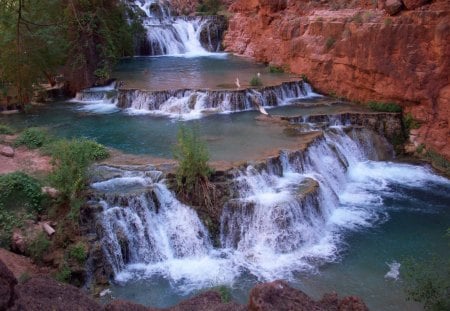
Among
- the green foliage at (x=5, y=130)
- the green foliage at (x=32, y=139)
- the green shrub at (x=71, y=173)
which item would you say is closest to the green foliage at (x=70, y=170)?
the green shrub at (x=71, y=173)

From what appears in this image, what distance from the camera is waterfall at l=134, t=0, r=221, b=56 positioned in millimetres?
22188

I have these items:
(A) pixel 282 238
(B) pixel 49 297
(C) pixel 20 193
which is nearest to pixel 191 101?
(A) pixel 282 238

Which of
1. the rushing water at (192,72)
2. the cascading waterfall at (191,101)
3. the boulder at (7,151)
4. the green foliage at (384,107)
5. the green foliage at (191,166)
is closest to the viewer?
the green foliage at (191,166)

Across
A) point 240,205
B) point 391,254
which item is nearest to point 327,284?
point 391,254

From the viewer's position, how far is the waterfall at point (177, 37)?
874 inches

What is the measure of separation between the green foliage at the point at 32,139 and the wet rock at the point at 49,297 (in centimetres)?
816

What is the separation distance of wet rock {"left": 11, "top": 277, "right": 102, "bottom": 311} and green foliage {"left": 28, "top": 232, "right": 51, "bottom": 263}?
4.29 m

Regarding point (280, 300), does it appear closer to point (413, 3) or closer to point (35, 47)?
point (413, 3)

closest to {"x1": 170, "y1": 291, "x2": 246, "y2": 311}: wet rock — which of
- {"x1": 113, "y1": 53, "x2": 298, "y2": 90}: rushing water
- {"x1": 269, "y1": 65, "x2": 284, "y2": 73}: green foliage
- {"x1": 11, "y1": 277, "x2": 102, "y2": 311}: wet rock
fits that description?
{"x1": 11, "y1": 277, "x2": 102, "y2": 311}: wet rock

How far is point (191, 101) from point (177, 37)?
939cm

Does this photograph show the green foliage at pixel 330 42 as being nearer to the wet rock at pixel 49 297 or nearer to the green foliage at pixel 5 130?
the green foliage at pixel 5 130

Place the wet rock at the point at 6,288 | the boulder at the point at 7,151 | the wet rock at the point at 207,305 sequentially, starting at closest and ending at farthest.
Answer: the wet rock at the point at 6,288 → the wet rock at the point at 207,305 → the boulder at the point at 7,151

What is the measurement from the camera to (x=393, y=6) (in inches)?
536

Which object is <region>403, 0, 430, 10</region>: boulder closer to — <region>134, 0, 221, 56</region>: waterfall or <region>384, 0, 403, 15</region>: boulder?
<region>384, 0, 403, 15</region>: boulder
